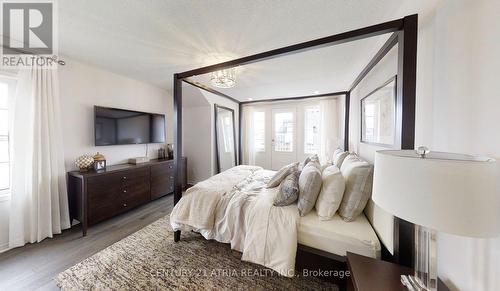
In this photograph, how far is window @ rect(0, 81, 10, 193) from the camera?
1971mm

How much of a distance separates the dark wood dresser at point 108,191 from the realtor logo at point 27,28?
1.58 meters

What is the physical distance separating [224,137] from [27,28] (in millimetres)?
3293

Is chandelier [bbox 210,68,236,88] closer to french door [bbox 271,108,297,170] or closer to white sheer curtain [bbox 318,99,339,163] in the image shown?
french door [bbox 271,108,297,170]

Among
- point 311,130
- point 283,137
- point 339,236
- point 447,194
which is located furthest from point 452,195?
point 283,137

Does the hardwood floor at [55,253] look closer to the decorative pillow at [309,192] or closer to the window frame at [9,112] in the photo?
the window frame at [9,112]

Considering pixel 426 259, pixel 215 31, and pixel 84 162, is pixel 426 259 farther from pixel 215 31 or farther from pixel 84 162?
pixel 84 162

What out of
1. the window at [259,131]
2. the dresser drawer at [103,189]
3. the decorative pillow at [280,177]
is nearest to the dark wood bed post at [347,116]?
the decorative pillow at [280,177]

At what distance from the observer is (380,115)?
1827 millimetres

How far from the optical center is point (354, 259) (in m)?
1.09

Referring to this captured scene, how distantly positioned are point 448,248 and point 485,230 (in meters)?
0.52

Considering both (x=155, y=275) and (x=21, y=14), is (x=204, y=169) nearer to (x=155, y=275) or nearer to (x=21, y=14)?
(x=155, y=275)

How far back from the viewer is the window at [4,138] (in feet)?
6.47

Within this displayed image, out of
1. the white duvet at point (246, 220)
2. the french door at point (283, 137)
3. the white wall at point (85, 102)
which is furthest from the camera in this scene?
the french door at point (283, 137)

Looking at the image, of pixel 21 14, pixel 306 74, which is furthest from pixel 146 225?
pixel 306 74
